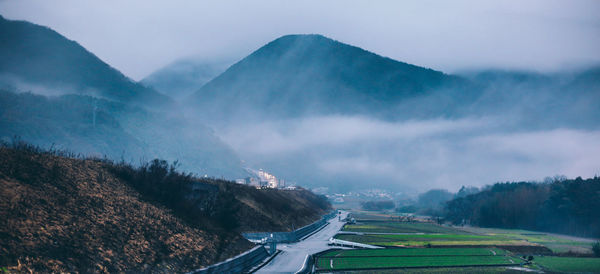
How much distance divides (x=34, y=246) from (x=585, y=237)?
11201 cm

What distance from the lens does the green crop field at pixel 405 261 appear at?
48.3 m

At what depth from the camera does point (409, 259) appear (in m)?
55.6

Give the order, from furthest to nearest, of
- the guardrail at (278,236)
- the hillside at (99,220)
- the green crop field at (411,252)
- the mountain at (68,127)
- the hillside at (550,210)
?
the mountain at (68,127)
the hillside at (550,210)
the guardrail at (278,236)
the green crop field at (411,252)
the hillside at (99,220)

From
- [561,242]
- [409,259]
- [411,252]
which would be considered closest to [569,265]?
[409,259]

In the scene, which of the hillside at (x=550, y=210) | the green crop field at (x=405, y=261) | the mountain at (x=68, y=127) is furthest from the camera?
the mountain at (x=68, y=127)

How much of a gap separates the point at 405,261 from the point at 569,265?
15624mm

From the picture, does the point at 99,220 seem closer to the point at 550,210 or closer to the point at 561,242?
the point at 561,242

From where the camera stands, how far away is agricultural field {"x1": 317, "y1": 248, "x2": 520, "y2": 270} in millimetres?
49344

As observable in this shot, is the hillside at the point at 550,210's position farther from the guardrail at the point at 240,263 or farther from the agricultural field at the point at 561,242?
the guardrail at the point at 240,263

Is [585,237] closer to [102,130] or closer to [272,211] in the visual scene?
[272,211]

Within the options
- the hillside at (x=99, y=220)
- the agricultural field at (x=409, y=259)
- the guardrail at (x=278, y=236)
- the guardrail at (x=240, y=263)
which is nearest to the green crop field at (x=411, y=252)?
the agricultural field at (x=409, y=259)

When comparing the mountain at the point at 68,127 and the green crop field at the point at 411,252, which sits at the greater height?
the mountain at the point at 68,127

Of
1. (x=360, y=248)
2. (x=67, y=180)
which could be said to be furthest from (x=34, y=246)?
(x=360, y=248)

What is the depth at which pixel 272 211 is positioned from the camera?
84938 millimetres
